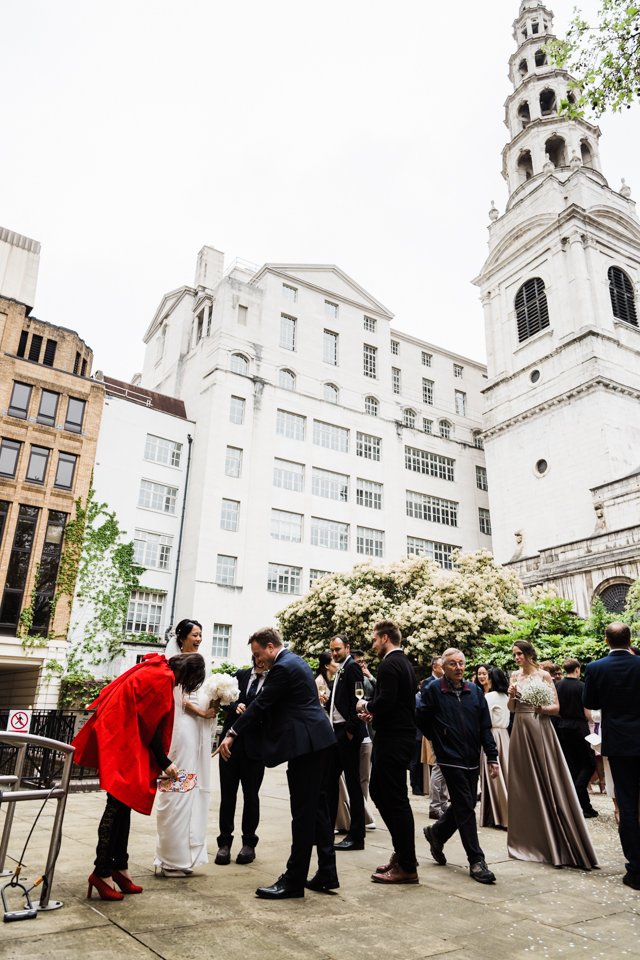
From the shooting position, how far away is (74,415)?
101 feet

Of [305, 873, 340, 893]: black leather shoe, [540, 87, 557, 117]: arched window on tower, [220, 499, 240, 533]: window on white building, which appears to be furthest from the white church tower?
[305, 873, 340, 893]: black leather shoe

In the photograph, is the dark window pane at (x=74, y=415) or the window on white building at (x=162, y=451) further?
the window on white building at (x=162, y=451)

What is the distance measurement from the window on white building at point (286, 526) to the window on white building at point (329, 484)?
7.32ft

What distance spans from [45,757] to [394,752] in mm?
8576

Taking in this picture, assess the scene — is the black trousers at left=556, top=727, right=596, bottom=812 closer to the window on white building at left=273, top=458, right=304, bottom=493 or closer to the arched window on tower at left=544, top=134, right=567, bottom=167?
the window on white building at left=273, top=458, right=304, bottom=493

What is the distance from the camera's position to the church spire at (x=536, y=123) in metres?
48.8

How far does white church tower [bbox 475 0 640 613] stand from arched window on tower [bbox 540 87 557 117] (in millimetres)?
85

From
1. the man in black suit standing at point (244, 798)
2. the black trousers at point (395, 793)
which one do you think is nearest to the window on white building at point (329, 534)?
the man in black suit standing at point (244, 798)

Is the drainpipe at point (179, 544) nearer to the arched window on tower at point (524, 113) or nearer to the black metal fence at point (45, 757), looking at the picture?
the black metal fence at point (45, 757)

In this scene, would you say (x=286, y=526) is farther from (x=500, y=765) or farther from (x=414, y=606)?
Result: (x=500, y=765)

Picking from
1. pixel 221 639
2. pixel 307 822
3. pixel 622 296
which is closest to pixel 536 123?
pixel 622 296

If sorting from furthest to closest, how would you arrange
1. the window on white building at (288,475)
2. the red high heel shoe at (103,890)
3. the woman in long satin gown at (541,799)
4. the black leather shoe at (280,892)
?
the window on white building at (288,475)
the woman in long satin gown at (541,799)
the black leather shoe at (280,892)
the red high heel shoe at (103,890)

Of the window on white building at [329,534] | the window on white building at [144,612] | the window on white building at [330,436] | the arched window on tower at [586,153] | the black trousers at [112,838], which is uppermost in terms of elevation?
the arched window on tower at [586,153]

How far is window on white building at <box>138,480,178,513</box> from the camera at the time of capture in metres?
33.3
